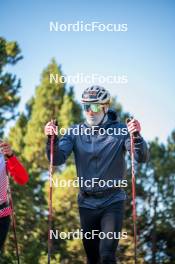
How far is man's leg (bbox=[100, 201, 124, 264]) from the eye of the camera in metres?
6.64

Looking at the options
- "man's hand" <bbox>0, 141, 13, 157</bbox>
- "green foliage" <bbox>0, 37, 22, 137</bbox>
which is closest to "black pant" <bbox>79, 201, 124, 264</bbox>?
"man's hand" <bbox>0, 141, 13, 157</bbox>

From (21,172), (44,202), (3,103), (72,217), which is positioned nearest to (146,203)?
(72,217)

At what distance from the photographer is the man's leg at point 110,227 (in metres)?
6.64

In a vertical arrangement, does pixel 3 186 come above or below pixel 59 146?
below

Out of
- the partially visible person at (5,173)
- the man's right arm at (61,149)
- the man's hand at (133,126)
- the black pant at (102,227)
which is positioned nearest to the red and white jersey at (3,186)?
the partially visible person at (5,173)

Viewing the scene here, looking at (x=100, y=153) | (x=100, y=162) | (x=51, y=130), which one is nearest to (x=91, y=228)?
(x=100, y=162)

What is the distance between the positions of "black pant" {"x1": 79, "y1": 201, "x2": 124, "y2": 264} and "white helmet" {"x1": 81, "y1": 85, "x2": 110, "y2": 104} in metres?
1.18

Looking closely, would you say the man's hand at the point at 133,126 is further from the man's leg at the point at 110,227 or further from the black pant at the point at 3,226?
the black pant at the point at 3,226

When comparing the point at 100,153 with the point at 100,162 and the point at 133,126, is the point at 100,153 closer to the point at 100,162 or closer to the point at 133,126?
the point at 100,162

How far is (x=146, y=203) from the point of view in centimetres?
3756

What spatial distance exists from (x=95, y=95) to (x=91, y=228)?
148cm

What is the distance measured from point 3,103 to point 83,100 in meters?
18.0

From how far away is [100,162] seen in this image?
23.3 ft

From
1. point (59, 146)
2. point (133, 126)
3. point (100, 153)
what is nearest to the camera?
point (133, 126)
